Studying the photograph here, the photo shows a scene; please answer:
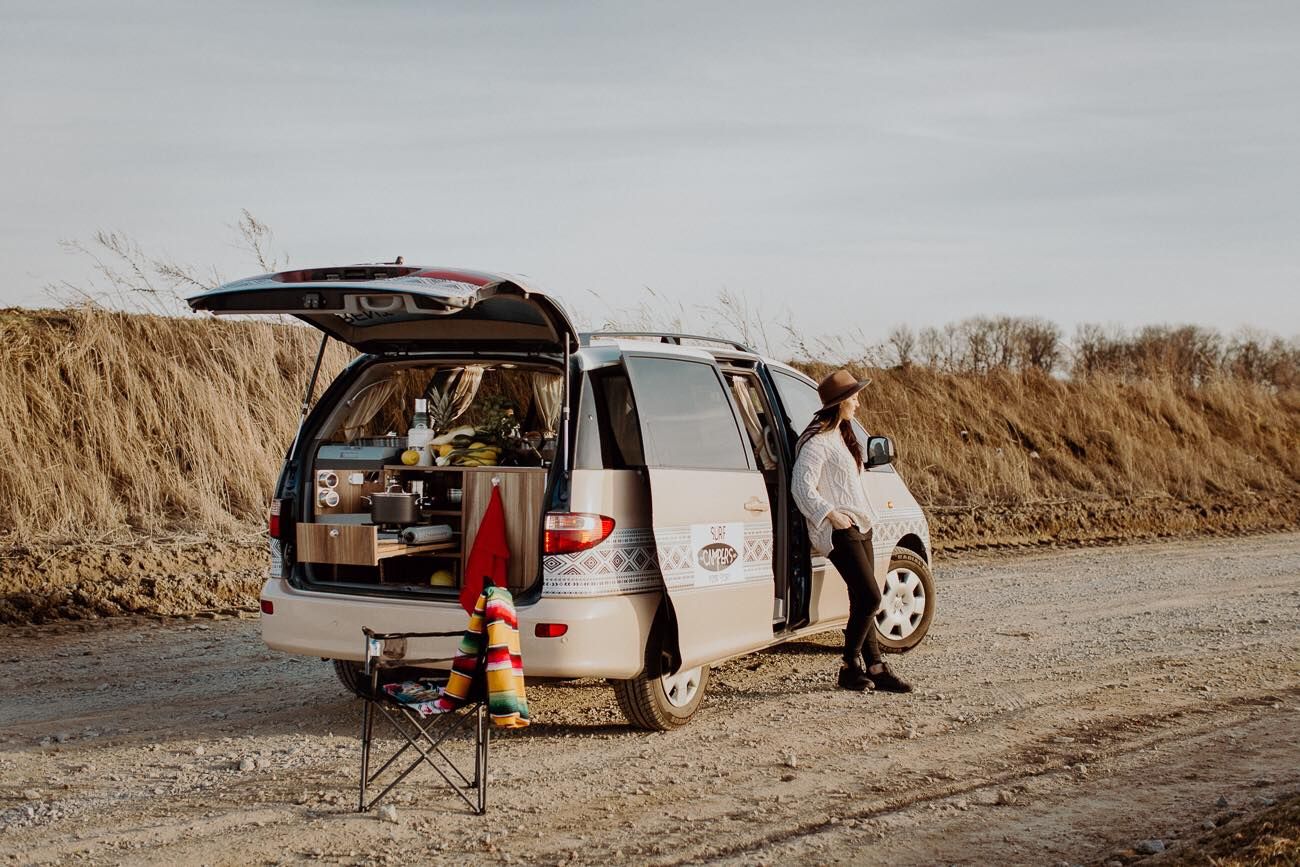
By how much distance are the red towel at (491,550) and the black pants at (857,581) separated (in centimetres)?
214

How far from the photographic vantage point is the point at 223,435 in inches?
581

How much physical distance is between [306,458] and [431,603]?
1.41m

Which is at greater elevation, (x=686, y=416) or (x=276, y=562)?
(x=686, y=416)

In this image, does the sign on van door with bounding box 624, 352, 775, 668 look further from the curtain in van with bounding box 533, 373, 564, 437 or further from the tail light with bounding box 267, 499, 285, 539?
the tail light with bounding box 267, 499, 285, 539

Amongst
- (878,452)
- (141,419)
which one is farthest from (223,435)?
(878,452)

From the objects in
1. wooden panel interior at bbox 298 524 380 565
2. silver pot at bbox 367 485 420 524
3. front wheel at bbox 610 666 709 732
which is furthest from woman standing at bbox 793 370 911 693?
wooden panel interior at bbox 298 524 380 565

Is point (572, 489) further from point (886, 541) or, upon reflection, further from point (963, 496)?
point (963, 496)

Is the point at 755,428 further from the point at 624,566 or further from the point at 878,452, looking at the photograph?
the point at 624,566

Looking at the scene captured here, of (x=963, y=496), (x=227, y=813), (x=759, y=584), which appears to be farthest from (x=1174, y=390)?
(x=227, y=813)

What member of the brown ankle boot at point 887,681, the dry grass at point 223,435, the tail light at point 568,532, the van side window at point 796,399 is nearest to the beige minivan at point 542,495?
the tail light at point 568,532

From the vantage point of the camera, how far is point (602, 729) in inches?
289

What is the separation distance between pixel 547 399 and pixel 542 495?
1.29 meters

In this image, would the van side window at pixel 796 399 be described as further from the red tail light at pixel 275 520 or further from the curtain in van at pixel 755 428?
the red tail light at pixel 275 520

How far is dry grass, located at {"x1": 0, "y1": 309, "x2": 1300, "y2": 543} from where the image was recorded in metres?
13.4
